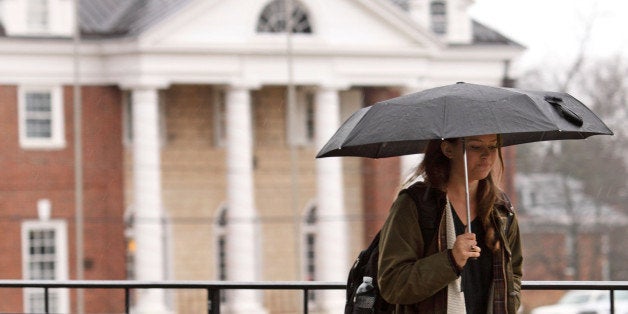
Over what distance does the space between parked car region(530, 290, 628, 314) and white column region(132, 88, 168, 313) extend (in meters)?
10.2

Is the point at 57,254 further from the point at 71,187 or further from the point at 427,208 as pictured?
the point at 427,208

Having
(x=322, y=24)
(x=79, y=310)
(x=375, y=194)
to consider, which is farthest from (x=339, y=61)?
(x=79, y=310)

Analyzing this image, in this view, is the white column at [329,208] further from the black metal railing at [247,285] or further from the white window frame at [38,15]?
the black metal railing at [247,285]

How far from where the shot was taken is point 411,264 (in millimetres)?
4570

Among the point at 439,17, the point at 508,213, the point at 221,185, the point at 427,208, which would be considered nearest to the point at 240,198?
the point at 221,185

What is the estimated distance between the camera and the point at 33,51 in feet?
123

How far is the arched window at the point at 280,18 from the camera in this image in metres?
39.1

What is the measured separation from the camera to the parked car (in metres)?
40.4

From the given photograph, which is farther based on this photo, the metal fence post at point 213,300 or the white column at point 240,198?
the white column at point 240,198

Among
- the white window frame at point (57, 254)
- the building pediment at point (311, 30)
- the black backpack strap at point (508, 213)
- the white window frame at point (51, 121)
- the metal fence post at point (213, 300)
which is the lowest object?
the white window frame at point (57, 254)

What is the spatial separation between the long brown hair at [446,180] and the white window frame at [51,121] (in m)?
32.8

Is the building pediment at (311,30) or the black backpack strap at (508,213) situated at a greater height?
the building pediment at (311,30)

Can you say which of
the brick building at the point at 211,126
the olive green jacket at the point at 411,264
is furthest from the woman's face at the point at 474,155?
the brick building at the point at 211,126

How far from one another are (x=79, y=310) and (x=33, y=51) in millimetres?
6622
